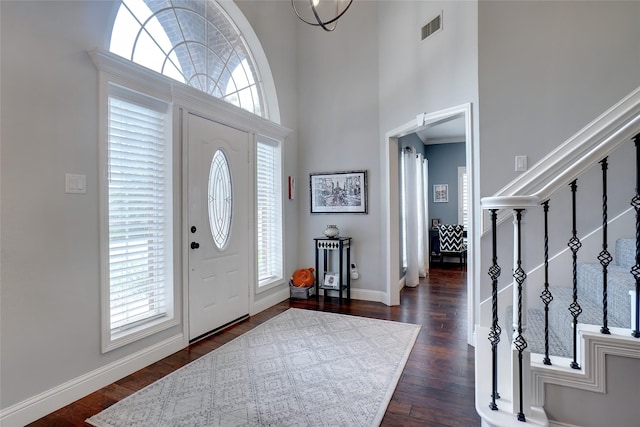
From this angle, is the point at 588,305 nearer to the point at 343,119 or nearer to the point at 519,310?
the point at 519,310

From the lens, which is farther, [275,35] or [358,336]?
[275,35]

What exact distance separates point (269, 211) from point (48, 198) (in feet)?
8.00

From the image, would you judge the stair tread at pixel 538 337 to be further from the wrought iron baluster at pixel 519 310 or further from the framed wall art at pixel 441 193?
the framed wall art at pixel 441 193

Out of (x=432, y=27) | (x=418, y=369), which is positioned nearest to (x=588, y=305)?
(x=418, y=369)

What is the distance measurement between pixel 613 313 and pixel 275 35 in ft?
14.2

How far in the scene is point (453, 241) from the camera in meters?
6.52

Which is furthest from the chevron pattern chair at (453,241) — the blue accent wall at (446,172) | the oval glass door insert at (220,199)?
the oval glass door insert at (220,199)

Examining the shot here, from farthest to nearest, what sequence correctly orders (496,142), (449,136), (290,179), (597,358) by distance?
(449,136) < (290,179) < (496,142) < (597,358)

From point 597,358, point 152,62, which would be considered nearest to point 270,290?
point 152,62

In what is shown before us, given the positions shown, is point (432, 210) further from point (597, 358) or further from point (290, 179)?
point (597, 358)

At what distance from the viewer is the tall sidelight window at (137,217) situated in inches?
91.8

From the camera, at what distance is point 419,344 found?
284 centimetres

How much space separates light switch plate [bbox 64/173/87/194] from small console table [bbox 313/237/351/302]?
8.83ft

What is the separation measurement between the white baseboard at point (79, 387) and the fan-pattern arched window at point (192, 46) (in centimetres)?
233
